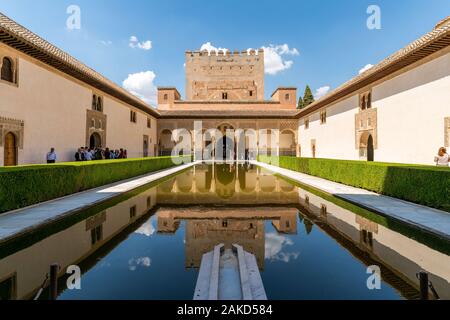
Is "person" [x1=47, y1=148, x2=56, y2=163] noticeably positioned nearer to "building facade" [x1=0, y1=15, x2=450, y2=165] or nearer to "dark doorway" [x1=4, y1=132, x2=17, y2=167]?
"building facade" [x1=0, y1=15, x2=450, y2=165]

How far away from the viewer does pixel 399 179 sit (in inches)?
297

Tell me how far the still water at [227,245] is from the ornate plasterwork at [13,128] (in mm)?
5695

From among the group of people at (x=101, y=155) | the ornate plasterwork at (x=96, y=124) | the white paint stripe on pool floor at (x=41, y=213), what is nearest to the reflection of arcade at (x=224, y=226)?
the white paint stripe on pool floor at (x=41, y=213)

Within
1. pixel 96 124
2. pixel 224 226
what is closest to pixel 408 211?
pixel 224 226

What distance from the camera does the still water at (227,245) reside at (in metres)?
2.84

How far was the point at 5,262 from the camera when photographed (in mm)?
3334

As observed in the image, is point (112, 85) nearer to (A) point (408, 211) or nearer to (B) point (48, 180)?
(B) point (48, 180)

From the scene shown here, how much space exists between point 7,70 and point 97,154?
6.62 m

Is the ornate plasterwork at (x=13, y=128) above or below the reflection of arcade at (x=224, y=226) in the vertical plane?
above

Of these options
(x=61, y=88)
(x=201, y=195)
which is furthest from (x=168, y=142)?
(x=201, y=195)

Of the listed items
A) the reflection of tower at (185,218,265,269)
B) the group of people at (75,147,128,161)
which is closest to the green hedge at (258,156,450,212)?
the reflection of tower at (185,218,265,269)

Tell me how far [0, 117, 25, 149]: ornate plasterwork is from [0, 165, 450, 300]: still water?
18.7 ft

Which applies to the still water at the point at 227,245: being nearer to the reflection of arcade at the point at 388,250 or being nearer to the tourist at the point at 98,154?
the reflection of arcade at the point at 388,250

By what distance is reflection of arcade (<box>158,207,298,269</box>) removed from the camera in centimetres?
409
